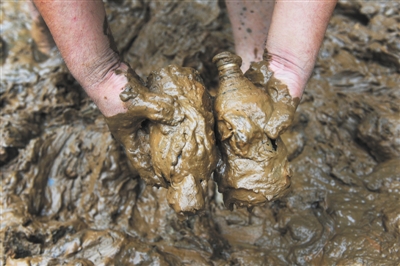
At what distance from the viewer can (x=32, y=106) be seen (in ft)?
9.14

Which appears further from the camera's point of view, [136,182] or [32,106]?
[32,106]

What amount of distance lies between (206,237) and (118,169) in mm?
780

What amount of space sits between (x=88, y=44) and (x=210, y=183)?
1287 mm

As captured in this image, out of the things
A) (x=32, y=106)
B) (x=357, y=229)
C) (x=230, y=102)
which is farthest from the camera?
(x=32, y=106)

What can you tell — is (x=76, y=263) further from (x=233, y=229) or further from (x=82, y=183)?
(x=233, y=229)

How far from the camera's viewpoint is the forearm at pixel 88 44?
156 centimetres

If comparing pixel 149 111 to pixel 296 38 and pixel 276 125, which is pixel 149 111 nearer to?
pixel 276 125

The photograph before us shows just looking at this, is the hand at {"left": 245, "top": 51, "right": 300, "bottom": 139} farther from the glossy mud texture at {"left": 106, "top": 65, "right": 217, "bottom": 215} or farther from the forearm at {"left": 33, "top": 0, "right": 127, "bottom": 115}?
the forearm at {"left": 33, "top": 0, "right": 127, "bottom": 115}

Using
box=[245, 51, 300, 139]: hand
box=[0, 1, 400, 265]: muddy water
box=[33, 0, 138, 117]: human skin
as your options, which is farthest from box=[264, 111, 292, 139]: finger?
box=[0, 1, 400, 265]: muddy water

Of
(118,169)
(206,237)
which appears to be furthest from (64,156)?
(206,237)

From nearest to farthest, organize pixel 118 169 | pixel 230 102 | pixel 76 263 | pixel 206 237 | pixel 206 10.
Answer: pixel 230 102 < pixel 76 263 < pixel 206 237 < pixel 118 169 < pixel 206 10

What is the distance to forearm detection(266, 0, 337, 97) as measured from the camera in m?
1.63

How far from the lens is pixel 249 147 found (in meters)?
1.56

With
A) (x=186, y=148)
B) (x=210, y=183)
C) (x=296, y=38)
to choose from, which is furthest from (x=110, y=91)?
(x=210, y=183)
